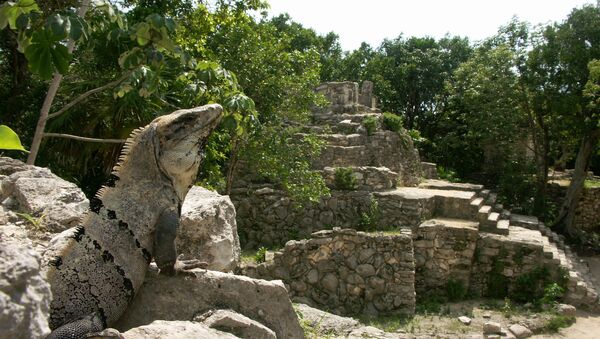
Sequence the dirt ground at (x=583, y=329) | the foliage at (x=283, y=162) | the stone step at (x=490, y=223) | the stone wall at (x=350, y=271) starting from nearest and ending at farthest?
the dirt ground at (x=583, y=329), the stone wall at (x=350, y=271), the foliage at (x=283, y=162), the stone step at (x=490, y=223)

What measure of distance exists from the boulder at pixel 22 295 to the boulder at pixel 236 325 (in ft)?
4.02

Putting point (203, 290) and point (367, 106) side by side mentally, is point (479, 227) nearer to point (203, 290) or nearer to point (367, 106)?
point (367, 106)

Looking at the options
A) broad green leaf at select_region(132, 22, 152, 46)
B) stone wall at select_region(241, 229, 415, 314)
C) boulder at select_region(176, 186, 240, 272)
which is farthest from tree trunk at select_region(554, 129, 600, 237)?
broad green leaf at select_region(132, 22, 152, 46)

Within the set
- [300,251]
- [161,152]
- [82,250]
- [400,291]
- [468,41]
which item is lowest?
[400,291]

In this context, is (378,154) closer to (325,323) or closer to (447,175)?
(447,175)

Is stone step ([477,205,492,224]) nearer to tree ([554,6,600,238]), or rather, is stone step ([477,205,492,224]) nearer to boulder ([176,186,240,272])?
tree ([554,6,600,238])

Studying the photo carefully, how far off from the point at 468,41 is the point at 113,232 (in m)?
28.6

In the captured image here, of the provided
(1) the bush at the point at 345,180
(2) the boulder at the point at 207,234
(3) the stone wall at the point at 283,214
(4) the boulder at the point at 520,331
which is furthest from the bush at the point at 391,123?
(2) the boulder at the point at 207,234

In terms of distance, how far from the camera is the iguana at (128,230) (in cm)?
238

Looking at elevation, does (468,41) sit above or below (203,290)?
above

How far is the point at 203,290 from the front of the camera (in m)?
2.99

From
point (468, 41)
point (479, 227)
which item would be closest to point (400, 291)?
point (479, 227)

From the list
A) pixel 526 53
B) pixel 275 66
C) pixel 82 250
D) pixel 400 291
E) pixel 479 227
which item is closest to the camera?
pixel 82 250

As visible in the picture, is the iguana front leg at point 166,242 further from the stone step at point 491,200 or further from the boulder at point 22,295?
the stone step at point 491,200
